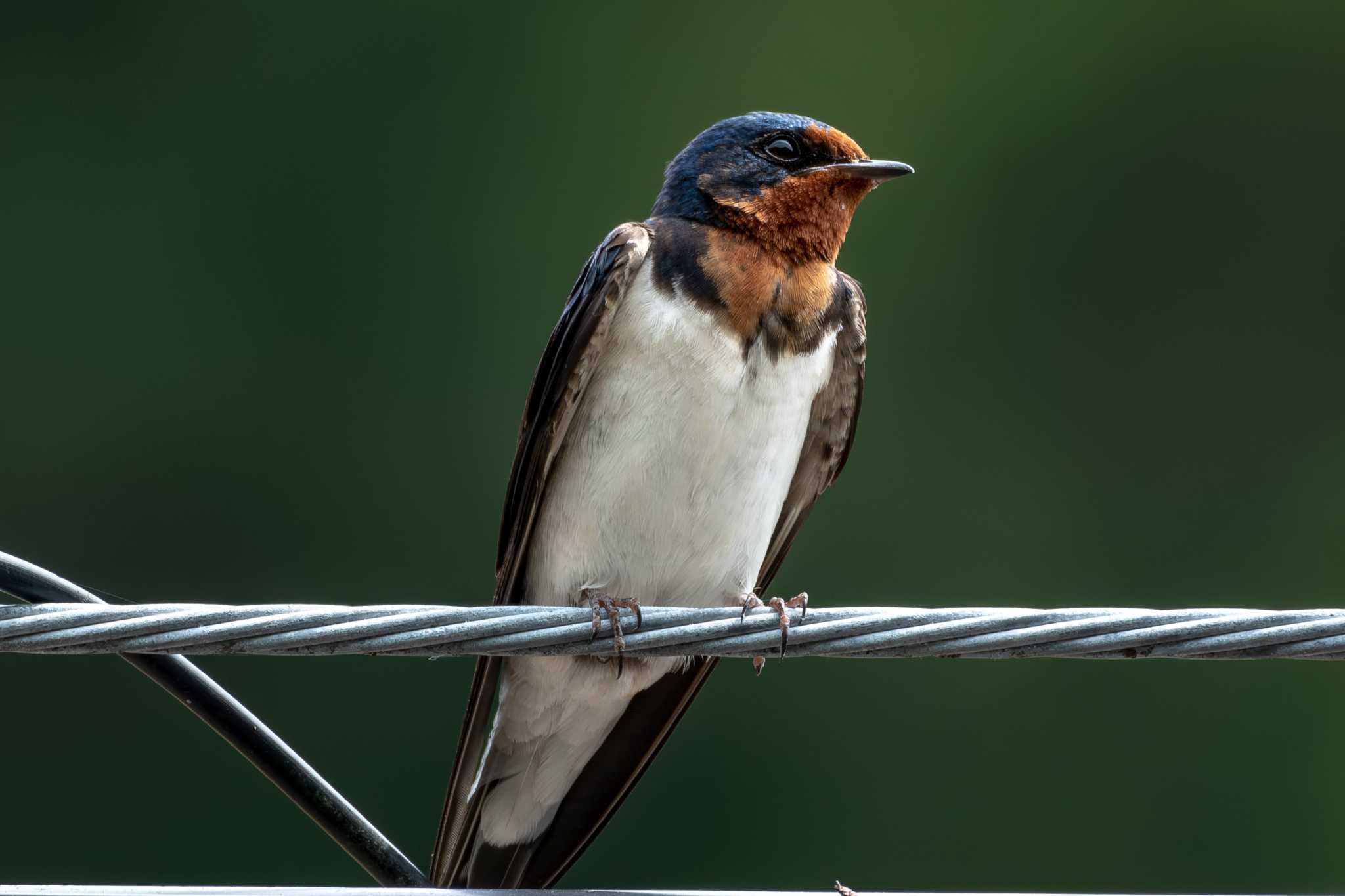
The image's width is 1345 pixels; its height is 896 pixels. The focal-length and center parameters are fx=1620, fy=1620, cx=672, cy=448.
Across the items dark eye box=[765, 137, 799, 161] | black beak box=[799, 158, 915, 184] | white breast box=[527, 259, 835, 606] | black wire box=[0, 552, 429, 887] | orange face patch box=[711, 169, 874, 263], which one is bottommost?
black wire box=[0, 552, 429, 887]

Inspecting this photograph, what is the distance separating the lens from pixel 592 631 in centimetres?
125

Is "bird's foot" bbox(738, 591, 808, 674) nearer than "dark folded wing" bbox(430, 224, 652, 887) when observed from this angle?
Yes

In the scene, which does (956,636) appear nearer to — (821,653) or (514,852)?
(821,653)

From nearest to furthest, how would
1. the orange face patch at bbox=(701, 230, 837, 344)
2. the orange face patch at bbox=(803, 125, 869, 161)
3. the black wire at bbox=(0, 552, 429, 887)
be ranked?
the black wire at bbox=(0, 552, 429, 887)
the orange face patch at bbox=(701, 230, 837, 344)
the orange face patch at bbox=(803, 125, 869, 161)

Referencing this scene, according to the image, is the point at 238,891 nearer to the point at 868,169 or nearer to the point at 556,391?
the point at 556,391

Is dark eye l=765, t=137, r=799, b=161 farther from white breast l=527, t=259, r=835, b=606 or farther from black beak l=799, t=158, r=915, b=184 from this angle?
white breast l=527, t=259, r=835, b=606

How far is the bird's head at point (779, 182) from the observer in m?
2.07

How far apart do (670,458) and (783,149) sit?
0.51m

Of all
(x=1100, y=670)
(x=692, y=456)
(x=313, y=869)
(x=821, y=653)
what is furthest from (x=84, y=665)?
(x=821, y=653)

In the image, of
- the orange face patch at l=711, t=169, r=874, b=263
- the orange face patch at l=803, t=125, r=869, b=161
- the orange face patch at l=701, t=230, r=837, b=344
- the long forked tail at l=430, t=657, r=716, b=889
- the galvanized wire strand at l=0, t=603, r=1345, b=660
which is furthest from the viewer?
the orange face patch at l=803, t=125, r=869, b=161

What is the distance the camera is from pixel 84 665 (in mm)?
4508

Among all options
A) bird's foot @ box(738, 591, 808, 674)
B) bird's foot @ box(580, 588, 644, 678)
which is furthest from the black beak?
bird's foot @ box(580, 588, 644, 678)

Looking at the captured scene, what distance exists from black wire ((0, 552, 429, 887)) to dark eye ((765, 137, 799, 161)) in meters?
1.14

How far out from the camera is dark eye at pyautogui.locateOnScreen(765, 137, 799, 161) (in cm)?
216
